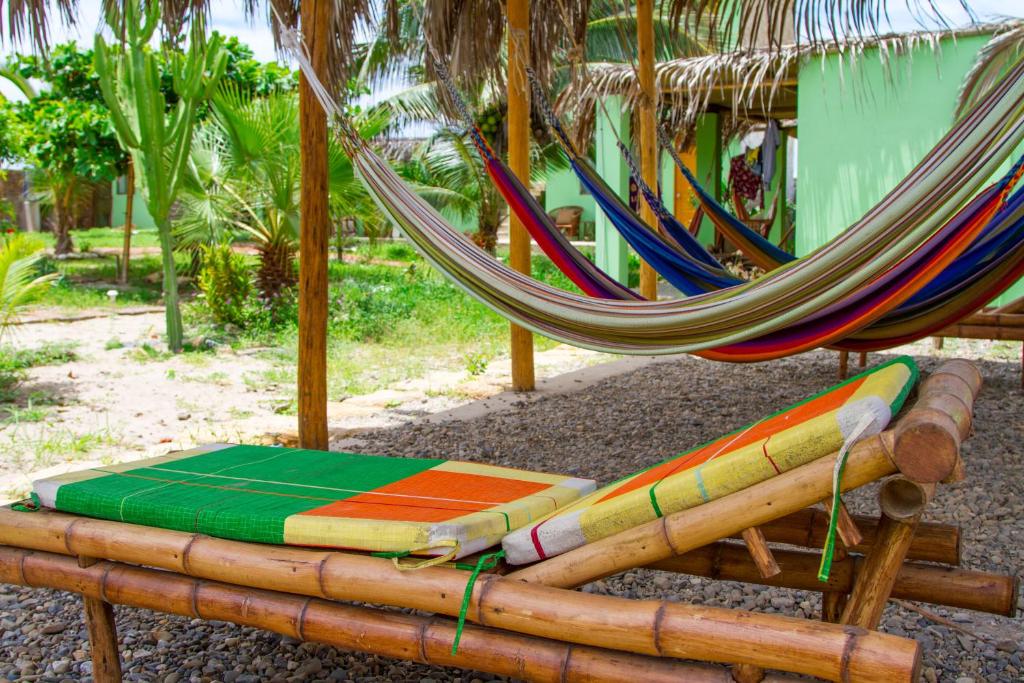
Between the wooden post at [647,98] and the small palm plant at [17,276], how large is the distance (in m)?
2.86

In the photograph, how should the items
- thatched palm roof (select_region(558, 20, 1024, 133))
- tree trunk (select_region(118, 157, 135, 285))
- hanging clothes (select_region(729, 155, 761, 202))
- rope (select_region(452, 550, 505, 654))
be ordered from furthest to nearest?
hanging clothes (select_region(729, 155, 761, 202)) → tree trunk (select_region(118, 157, 135, 285)) → thatched palm roof (select_region(558, 20, 1024, 133)) → rope (select_region(452, 550, 505, 654))

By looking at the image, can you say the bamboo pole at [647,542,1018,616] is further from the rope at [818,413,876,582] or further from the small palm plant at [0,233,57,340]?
the small palm plant at [0,233,57,340]

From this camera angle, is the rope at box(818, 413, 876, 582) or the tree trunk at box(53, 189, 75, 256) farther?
the tree trunk at box(53, 189, 75, 256)

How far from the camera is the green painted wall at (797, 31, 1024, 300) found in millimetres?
6555

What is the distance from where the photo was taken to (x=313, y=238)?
310 cm

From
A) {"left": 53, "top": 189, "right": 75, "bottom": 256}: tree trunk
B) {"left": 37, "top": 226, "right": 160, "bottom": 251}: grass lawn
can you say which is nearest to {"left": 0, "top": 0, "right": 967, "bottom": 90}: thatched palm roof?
{"left": 53, "top": 189, "right": 75, "bottom": 256}: tree trunk

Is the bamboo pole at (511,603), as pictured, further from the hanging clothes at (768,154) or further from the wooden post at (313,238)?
the hanging clothes at (768,154)

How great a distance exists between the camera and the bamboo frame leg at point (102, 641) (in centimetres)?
176

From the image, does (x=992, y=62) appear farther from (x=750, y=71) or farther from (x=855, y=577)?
(x=855, y=577)

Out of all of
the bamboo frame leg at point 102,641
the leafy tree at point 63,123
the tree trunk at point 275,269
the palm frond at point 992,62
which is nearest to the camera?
the bamboo frame leg at point 102,641

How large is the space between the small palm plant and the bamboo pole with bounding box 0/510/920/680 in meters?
2.81

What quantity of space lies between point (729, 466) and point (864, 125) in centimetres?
624

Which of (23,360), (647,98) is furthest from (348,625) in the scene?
(23,360)

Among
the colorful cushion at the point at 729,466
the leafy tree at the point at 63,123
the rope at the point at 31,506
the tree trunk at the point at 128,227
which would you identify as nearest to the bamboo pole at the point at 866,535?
the colorful cushion at the point at 729,466
